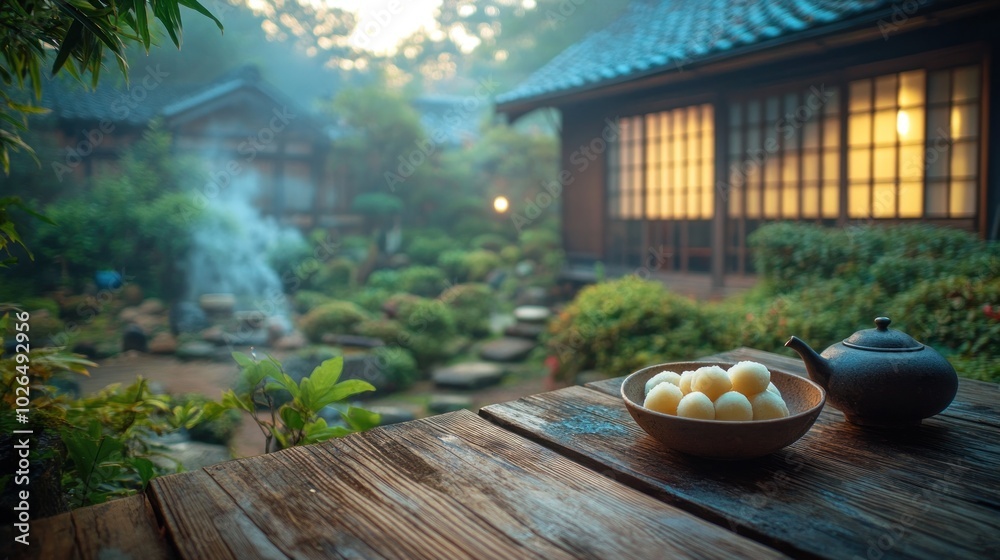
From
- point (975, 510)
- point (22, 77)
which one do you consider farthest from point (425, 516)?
point (22, 77)

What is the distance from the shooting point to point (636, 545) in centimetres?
104

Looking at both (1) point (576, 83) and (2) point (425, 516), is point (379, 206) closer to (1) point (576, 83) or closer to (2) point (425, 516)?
(1) point (576, 83)

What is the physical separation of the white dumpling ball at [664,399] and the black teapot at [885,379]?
1.16 ft

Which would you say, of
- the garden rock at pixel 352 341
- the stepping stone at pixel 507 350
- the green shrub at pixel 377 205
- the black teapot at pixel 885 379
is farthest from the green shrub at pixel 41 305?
the black teapot at pixel 885 379

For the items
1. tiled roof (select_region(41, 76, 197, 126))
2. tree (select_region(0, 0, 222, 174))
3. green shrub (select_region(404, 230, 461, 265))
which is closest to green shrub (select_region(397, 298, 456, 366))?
green shrub (select_region(404, 230, 461, 265))

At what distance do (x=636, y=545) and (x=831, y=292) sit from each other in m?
4.83

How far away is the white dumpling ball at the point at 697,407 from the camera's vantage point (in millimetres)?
1306

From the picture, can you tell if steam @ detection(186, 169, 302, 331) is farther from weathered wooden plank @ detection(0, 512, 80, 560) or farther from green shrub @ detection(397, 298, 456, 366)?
weathered wooden plank @ detection(0, 512, 80, 560)

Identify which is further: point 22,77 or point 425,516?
point 22,77

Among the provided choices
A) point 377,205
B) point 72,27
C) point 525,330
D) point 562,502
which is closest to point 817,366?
point 562,502

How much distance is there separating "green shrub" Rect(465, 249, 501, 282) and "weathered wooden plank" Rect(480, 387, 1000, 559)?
10.3 meters

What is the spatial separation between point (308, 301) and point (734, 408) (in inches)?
384

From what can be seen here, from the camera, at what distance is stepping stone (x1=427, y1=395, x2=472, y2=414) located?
6.00 m

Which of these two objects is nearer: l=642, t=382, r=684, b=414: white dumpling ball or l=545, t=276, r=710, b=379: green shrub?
l=642, t=382, r=684, b=414: white dumpling ball
